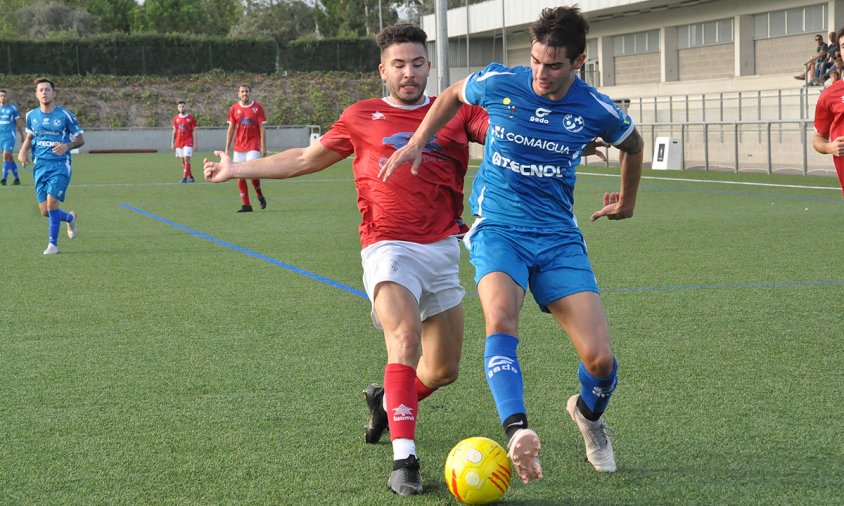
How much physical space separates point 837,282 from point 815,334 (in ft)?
7.85

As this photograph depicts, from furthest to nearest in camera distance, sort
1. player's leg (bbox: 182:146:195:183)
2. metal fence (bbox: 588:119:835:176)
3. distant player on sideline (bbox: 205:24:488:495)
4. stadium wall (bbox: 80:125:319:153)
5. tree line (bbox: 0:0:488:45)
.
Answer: tree line (bbox: 0:0:488:45) < stadium wall (bbox: 80:125:319:153) < player's leg (bbox: 182:146:195:183) < metal fence (bbox: 588:119:835:176) < distant player on sideline (bbox: 205:24:488:495)

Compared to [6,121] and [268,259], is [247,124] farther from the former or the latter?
[6,121]

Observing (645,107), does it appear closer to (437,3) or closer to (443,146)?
(437,3)

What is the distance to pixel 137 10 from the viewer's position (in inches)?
3482

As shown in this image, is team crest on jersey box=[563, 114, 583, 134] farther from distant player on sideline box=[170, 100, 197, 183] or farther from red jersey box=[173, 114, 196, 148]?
red jersey box=[173, 114, 196, 148]

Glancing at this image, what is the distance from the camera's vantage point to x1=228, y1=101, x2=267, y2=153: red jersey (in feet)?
64.2

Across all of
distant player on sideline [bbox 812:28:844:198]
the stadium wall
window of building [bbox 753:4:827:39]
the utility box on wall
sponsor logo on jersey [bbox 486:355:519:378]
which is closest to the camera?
sponsor logo on jersey [bbox 486:355:519:378]

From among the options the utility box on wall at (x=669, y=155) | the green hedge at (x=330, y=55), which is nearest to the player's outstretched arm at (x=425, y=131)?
the utility box on wall at (x=669, y=155)

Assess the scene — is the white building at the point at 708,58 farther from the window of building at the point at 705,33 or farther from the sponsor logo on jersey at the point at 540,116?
the sponsor logo on jersey at the point at 540,116

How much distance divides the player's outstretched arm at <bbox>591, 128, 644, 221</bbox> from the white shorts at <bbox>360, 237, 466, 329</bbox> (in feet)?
2.32

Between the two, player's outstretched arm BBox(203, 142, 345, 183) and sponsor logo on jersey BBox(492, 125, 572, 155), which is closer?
sponsor logo on jersey BBox(492, 125, 572, 155)

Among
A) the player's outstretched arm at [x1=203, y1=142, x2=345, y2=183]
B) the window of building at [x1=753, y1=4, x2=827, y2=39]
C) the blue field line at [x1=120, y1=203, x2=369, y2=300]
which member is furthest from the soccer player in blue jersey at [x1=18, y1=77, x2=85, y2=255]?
the window of building at [x1=753, y1=4, x2=827, y2=39]

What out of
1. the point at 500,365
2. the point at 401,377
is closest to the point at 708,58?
the point at 401,377

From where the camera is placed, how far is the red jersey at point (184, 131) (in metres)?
29.6
